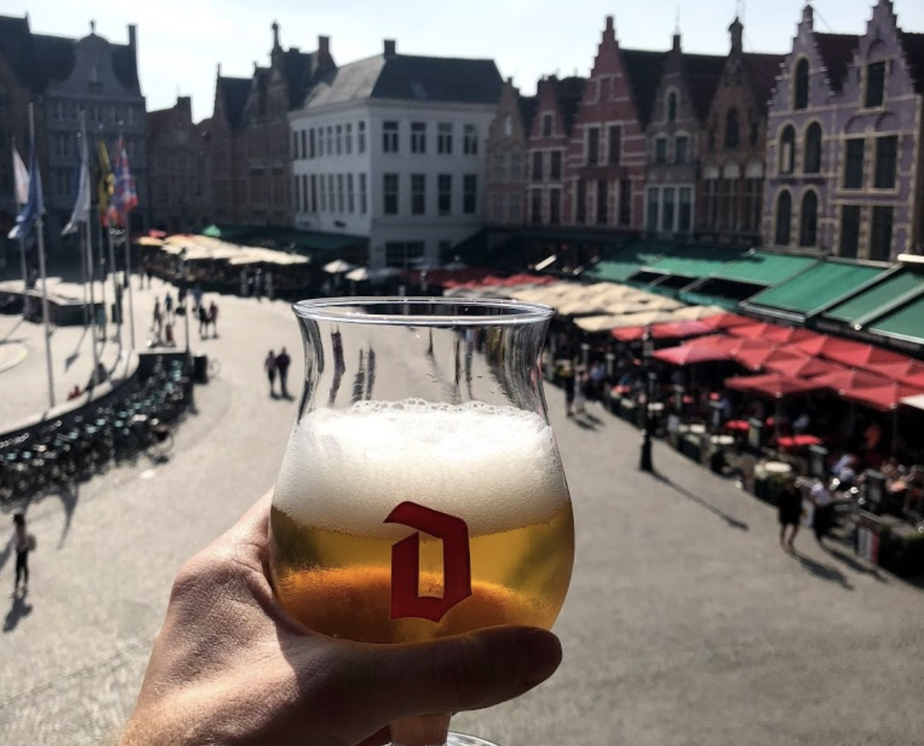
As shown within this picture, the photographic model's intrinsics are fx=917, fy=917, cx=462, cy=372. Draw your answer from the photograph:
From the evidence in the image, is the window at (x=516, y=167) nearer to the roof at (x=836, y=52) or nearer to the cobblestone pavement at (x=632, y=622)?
the roof at (x=836, y=52)

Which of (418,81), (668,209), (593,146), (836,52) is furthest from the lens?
(418,81)

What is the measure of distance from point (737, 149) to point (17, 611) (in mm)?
26414

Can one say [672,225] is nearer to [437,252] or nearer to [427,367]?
[437,252]

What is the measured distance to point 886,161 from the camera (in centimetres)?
2428

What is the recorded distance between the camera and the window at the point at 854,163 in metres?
25.1

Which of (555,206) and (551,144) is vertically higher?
(551,144)

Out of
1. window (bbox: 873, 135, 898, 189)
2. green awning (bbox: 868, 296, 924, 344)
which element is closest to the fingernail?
green awning (bbox: 868, 296, 924, 344)

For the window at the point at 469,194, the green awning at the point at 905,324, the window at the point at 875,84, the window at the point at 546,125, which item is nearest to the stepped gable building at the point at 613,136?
the window at the point at 546,125

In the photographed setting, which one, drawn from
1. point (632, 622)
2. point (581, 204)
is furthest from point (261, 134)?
point (632, 622)

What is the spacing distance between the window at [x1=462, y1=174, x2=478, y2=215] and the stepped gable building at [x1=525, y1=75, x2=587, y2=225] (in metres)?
5.96

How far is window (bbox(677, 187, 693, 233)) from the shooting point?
3278 centimetres

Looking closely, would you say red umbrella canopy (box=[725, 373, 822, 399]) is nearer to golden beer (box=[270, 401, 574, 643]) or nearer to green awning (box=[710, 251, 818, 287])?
green awning (box=[710, 251, 818, 287])

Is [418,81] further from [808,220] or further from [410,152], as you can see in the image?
[808,220]

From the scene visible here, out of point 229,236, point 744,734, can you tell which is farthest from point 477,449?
point 229,236
